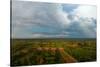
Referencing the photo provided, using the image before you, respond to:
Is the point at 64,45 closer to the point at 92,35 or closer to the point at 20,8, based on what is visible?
the point at 92,35

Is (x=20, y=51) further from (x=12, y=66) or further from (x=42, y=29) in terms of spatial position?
(x=42, y=29)

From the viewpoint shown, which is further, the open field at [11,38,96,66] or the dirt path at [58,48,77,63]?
the dirt path at [58,48,77,63]

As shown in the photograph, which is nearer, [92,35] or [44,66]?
[44,66]

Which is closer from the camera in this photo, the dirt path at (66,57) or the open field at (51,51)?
the open field at (51,51)

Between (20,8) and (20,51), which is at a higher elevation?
(20,8)
